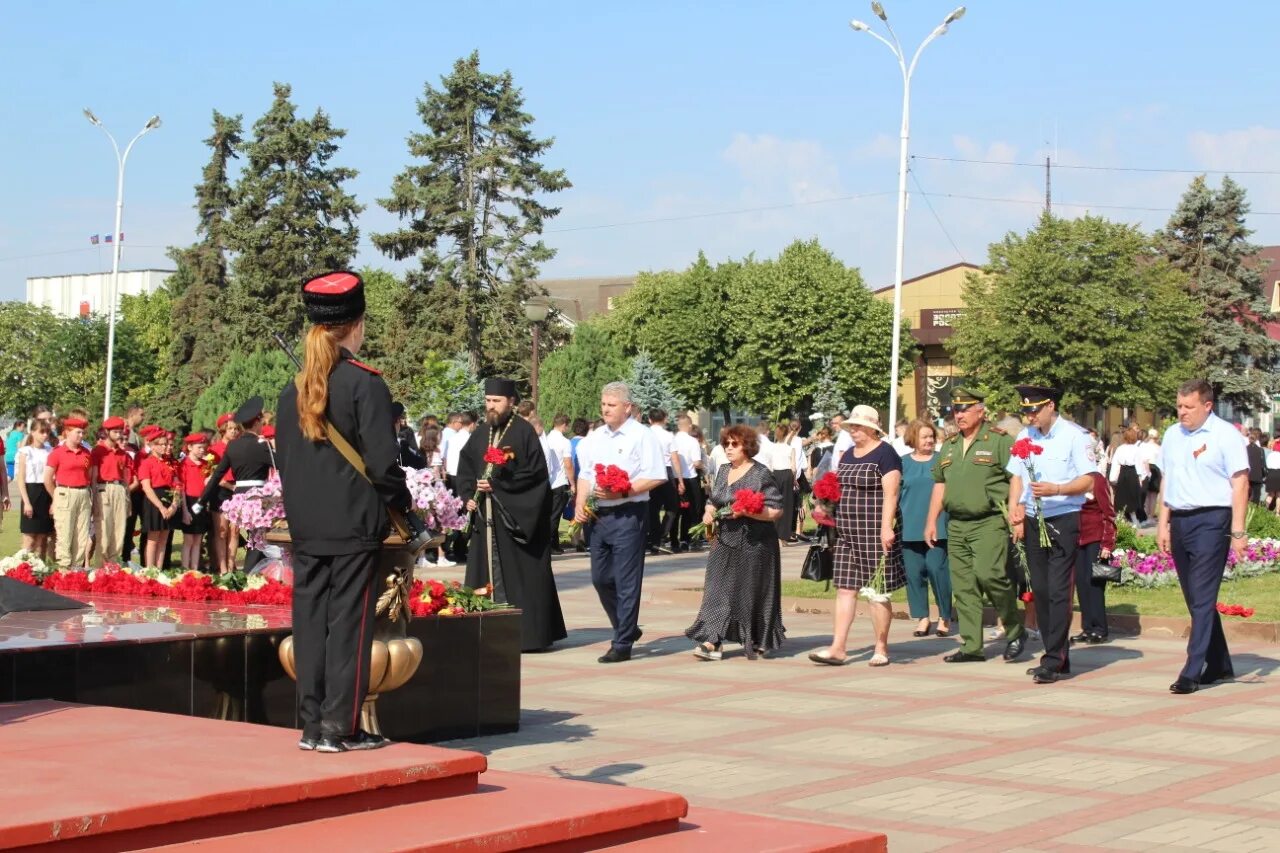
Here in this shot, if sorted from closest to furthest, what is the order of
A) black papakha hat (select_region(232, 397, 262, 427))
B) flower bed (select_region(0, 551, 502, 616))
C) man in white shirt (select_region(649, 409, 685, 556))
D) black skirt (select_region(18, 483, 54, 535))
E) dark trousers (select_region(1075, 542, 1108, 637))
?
flower bed (select_region(0, 551, 502, 616)) → dark trousers (select_region(1075, 542, 1108, 637)) → black papakha hat (select_region(232, 397, 262, 427)) → black skirt (select_region(18, 483, 54, 535)) → man in white shirt (select_region(649, 409, 685, 556))

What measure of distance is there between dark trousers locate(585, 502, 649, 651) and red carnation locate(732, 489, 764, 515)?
0.74 meters

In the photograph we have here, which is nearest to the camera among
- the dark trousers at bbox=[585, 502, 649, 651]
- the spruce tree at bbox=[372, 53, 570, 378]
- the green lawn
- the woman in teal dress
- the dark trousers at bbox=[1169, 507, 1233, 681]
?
the dark trousers at bbox=[1169, 507, 1233, 681]

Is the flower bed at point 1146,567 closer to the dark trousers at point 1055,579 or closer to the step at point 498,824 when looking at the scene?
the dark trousers at point 1055,579

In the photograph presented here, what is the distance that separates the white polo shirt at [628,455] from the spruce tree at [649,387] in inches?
2181

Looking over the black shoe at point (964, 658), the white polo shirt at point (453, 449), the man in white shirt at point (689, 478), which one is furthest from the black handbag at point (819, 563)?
the man in white shirt at point (689, 478)

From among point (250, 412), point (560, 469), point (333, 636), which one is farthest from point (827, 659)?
point (560, 469)

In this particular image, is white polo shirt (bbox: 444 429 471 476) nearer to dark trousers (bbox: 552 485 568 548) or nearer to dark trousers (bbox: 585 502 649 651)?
dark trousers (bbox: 552 485 568 548)

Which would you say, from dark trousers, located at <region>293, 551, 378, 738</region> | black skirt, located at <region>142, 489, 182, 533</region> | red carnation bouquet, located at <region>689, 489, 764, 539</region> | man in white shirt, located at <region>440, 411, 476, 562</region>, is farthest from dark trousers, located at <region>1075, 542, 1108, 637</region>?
black skirt, located at <region>142, 489, 182, 533</region>

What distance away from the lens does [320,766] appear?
5.95 meters

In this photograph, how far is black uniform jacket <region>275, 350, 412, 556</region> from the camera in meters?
6.26

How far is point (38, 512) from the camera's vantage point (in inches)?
753

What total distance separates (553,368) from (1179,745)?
60.9 metres

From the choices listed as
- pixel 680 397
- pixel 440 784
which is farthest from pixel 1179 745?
pixel 680 397

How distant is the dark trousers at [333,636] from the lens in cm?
629
